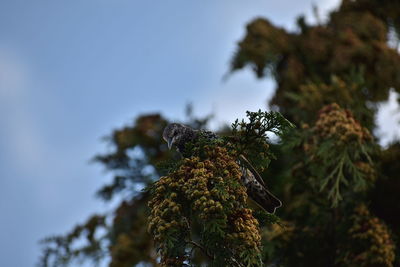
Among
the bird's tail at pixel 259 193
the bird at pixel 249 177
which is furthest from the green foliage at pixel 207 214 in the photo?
the bird's tail at pixel 259 193

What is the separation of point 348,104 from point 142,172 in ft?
11.6

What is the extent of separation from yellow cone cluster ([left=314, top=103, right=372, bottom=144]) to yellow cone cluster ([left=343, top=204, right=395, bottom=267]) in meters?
0.86

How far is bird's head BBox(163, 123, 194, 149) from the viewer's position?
166 inches

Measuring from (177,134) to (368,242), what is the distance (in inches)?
94.6

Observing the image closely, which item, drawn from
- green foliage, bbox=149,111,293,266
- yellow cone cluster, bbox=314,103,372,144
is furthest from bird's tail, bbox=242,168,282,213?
yellow cone cluster, bbox=314,103,372,144

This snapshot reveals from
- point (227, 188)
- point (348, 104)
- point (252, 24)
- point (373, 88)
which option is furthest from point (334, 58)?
point (227, 188)

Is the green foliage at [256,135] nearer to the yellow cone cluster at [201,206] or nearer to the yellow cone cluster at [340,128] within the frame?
the yellow cone cluster at [201,206]

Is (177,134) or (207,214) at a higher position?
(177,134)

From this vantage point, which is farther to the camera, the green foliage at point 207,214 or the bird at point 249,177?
the bird at point 249,177

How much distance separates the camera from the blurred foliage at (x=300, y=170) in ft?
10.2

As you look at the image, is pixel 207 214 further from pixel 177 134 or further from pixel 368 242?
pixel 368 242

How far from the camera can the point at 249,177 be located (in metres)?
3.87

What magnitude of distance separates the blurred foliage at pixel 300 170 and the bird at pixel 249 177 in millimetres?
282

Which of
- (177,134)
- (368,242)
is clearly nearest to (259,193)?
(177,134)
